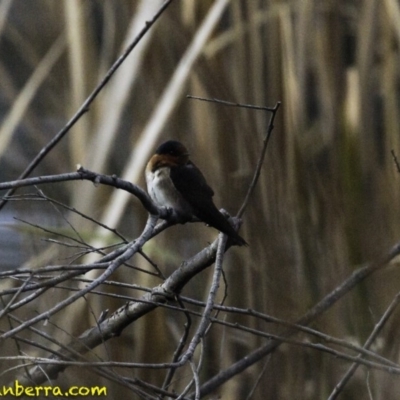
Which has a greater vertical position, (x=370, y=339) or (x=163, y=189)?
(x=163, y=189)

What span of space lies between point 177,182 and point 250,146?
14.0 inches

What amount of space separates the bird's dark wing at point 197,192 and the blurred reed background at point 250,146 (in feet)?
0.10

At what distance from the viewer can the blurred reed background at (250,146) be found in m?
1.03

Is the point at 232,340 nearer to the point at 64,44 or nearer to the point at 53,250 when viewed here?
the point at 53,250

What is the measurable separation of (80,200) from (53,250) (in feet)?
0.49

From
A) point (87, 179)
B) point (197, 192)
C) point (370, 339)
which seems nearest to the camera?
point (87, 179)

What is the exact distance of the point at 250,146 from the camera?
3.47ft

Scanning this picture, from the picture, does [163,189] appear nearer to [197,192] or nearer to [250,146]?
[197,192]

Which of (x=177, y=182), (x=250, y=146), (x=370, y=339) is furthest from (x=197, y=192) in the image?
(x=370, y=339)

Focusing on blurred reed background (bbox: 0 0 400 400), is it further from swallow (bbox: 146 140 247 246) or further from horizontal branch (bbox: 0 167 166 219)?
horizontal branch (bbox: 0 167 166 219)

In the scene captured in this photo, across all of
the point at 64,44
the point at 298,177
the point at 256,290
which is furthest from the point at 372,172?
the point at 64,44

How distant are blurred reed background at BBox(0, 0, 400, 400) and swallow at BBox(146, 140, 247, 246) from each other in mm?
33

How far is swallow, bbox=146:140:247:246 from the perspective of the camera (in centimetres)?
132

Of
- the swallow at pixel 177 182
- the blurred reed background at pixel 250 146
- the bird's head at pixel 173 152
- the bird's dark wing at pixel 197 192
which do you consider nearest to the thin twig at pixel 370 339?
the blurred reed background at pixel 250 146
